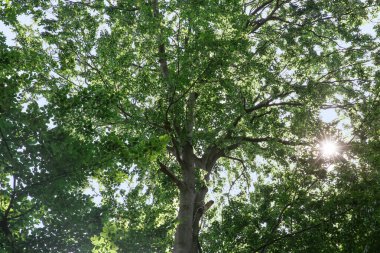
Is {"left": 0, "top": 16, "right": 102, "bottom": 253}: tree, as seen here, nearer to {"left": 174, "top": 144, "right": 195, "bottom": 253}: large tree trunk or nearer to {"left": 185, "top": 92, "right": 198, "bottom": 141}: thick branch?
{"left": 174, "top": 144, "right": 195, "bottom": 253}: large tree trunk

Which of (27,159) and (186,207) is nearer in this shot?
(27,159)

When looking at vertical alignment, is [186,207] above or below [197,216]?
below

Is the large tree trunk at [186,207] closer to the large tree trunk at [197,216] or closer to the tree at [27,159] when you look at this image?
the large tree trunk at [197,216]

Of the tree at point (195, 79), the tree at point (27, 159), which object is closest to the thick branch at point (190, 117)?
the tree at point (195, 79)

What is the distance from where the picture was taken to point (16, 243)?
373 inches

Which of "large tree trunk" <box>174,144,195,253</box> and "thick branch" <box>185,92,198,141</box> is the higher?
"thick branch" <box>185,92,198,141</box>

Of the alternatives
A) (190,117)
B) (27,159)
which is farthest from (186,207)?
(27,159)

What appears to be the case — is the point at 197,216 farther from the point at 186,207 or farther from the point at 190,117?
the point at 190,117

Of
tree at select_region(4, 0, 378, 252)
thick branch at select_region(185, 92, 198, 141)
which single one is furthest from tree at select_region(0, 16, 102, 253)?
thick branch at select_region(185, 92, 198, 141)

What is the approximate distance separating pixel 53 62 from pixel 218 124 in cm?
598

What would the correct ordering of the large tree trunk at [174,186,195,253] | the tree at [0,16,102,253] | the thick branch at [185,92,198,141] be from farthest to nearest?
the thick branch at [185,92,198,141] → the large tree trunk at [174,186,195,253] → the tree at [0,16,102,253]

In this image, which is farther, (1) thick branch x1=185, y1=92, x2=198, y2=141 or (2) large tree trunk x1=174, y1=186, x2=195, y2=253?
(1) thick branch x1=185, y1=92, x2=198, y2=141

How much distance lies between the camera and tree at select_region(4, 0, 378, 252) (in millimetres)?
11305

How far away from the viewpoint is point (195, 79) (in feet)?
36.4
